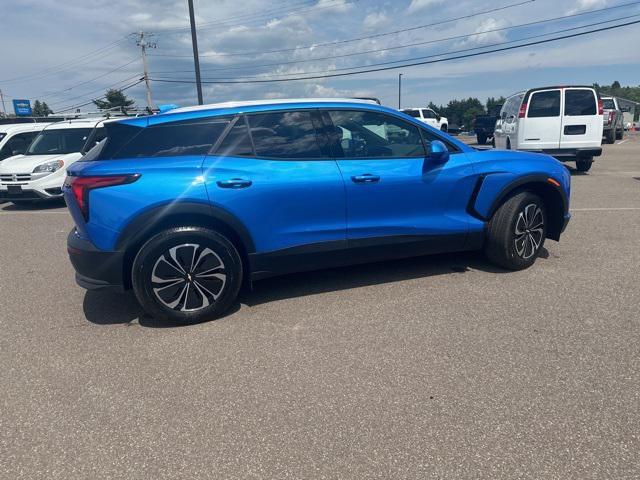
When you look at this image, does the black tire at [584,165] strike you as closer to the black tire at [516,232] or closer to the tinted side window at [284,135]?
the black tire at [516,232]

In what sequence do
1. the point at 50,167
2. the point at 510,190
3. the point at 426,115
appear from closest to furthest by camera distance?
the point at 510,190
the point at 50,167
the point at 426,115

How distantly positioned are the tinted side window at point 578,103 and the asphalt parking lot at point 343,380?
7804 millimetres

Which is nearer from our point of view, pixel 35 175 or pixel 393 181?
pixel 393 181

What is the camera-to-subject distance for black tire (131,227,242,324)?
3449 mm

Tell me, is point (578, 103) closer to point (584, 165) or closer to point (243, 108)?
point (584, 165)

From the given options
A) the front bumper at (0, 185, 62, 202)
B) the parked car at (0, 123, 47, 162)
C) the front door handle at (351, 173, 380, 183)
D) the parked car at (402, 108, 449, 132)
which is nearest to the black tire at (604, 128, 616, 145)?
the parked car at (402, 108, 449, 132)

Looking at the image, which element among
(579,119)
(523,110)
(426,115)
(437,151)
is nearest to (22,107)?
(426,115)

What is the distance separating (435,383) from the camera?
2.71 m

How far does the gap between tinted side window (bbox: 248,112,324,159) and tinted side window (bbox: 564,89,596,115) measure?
9.64 m

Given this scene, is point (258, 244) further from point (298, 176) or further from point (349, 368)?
point (349, 368)

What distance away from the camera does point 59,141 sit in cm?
1063

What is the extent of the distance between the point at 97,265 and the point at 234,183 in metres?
1.20

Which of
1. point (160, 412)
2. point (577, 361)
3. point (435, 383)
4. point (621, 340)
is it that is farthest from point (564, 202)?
point (160, 412)

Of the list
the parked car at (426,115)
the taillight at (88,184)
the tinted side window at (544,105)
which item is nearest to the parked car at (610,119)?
the parked car at (426,115)
